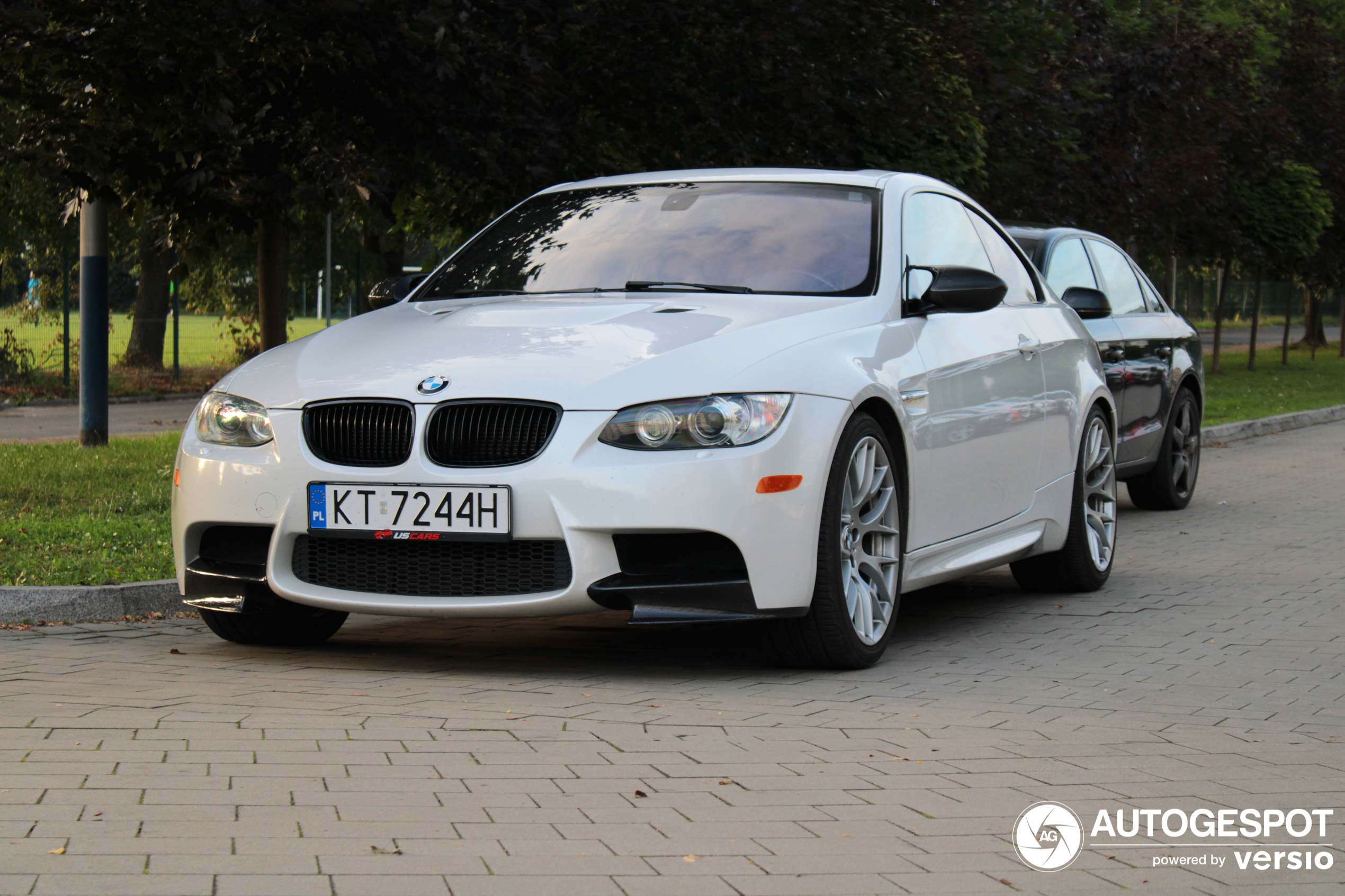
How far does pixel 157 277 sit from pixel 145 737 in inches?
1017

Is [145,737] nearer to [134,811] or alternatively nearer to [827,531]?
[134,811]

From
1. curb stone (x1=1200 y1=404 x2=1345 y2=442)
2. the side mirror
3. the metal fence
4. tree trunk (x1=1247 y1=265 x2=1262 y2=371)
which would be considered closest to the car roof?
the side mirror

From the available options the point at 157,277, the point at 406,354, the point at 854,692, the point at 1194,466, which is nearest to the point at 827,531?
the point at 854,692

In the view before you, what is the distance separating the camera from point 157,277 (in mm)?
29125

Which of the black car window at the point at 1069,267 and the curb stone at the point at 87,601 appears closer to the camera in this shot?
the curb stone at the point at 87,601

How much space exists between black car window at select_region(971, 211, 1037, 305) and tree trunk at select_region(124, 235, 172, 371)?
2211 cm

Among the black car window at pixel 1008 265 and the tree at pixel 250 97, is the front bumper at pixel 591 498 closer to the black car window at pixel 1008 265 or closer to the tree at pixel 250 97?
the black car window at pixel 1008 265

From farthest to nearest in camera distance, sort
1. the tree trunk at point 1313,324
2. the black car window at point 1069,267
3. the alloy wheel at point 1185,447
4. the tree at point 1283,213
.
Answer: the tree trunk at point 1313,324
the tree at point 1283,213
the alloy wheel at point 1185,447
the black car window at point 1069,267

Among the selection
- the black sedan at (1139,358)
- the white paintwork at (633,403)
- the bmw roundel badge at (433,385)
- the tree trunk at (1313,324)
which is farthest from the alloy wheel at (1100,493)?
the tree trunk at (1313,324)

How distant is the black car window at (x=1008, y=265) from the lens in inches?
291

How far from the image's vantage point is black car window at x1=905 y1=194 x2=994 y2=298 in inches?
255

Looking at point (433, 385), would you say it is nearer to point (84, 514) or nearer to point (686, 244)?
point (686, 244)

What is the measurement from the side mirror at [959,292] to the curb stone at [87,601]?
3211 mm

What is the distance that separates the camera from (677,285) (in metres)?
6.16
